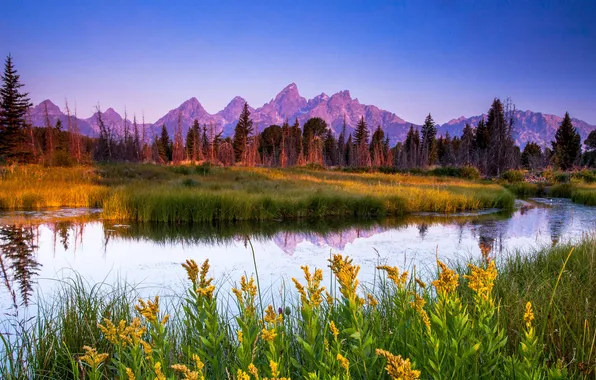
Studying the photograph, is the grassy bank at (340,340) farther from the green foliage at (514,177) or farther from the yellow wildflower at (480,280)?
the green foliage at (514,177)

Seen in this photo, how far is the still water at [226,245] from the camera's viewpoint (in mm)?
6539

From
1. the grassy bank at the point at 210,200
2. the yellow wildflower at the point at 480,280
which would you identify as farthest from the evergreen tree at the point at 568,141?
the yellow wildflower at the point at 480,280

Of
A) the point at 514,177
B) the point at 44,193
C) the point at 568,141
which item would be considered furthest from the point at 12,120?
the point at 568,141

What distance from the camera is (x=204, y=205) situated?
1297 centimetres

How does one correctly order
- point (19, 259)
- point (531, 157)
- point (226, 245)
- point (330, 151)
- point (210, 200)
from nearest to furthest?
1. point (19, 259)
2. point (226, 245)
3. point (210, 200)
4. point (531, 157)
5. point (330, 151)

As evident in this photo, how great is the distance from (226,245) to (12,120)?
38.4 m

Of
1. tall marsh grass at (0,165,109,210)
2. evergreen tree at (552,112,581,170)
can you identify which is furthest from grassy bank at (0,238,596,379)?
evergreen tree at (552,112,581,170)

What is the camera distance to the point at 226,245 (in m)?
9.27

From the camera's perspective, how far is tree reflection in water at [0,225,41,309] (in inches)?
228

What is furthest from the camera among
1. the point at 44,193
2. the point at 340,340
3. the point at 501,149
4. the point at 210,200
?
the point at 501,149

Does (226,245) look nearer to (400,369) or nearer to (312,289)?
(312,289)

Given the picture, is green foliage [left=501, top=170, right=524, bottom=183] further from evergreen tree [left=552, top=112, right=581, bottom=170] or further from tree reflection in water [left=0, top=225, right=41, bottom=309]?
tree reflection in water [left=0, top=225, right=41, bottom=309]

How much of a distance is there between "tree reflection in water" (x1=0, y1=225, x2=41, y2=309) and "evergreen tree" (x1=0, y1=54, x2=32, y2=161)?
3249cm

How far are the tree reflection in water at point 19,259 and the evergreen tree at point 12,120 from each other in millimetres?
32485
